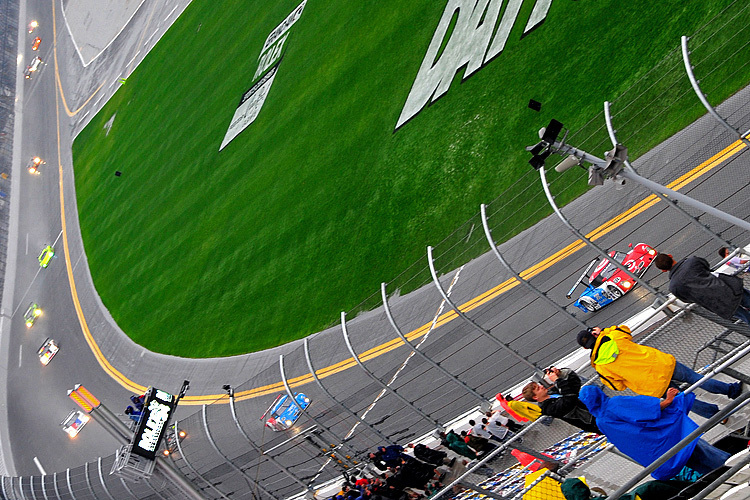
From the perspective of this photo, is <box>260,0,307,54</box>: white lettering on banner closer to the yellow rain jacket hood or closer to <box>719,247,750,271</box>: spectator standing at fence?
<box>719,247,750,271</box>: spectator standing at fence

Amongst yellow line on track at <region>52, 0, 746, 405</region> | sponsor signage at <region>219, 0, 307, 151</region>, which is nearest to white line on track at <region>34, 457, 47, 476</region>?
yellow line on track at <region>52, 0, 746, 405</region>

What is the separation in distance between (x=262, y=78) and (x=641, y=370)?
25.5 meters

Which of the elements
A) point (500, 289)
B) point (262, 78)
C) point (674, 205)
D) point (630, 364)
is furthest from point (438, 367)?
point (262, 78)

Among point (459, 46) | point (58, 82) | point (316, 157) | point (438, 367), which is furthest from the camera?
point (58, 82)

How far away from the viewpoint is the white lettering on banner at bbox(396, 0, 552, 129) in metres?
20.0

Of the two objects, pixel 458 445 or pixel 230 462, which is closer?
pixel 458 445

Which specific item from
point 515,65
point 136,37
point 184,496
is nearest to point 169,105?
point 136,37

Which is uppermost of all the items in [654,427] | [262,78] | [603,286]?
[262,78]

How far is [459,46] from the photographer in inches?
831

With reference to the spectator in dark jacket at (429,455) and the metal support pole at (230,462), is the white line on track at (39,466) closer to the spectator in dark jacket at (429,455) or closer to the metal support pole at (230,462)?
the metal support pole at (230,462)

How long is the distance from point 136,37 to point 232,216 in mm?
24742

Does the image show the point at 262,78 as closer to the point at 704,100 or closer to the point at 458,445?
the point at 458,445

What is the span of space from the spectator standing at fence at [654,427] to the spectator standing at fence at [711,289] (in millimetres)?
1188

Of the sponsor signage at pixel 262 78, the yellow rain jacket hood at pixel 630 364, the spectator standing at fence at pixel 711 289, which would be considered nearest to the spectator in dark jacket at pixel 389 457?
the yellow rain jacket hood at pixel 630 364
